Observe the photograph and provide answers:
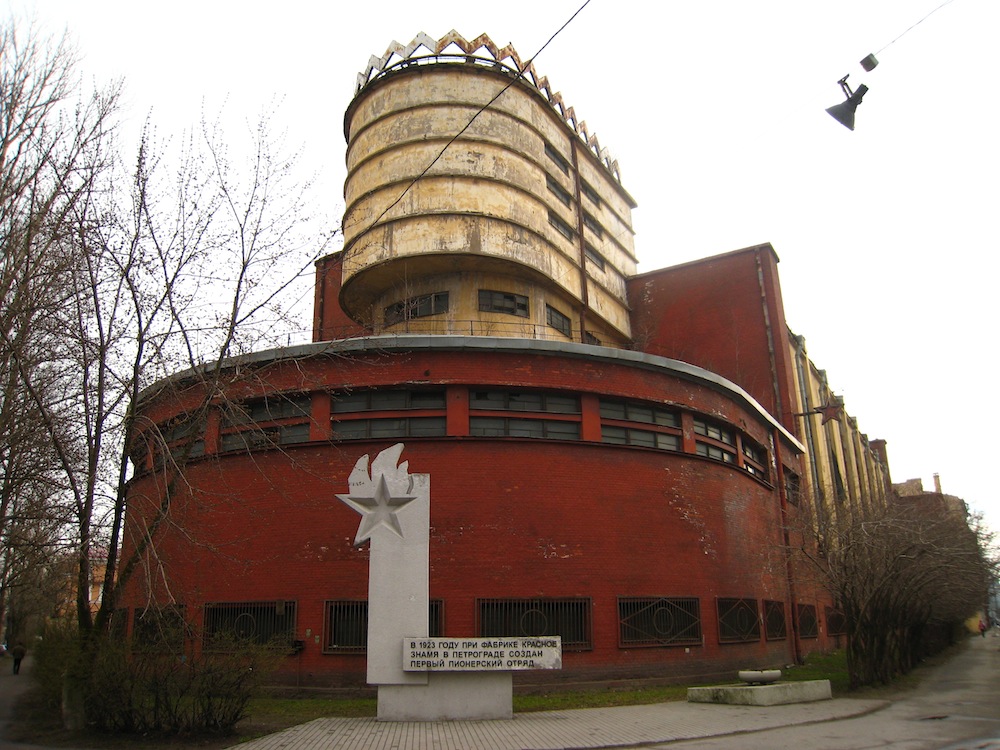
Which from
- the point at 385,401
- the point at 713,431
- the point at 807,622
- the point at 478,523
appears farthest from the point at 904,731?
the point at 807,622

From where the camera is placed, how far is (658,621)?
1789 centimetres

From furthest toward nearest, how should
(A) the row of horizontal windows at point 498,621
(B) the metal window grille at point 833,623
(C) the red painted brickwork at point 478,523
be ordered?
1. (B) the metal window grille at point 833,623
2. (C) the red painted brickwork at point 478,523
3. (A) the row of horizontal windows at point 498,621

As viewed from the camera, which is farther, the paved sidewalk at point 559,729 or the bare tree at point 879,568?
the bare tree at point 879,568

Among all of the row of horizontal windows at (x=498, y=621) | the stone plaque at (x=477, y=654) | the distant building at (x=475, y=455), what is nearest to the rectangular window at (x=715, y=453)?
the distant building at (x=475, y=455)

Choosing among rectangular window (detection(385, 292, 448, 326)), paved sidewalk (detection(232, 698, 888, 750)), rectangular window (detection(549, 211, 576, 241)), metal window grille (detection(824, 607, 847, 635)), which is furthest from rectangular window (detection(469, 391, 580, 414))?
metal window grille (detection(824, 607, 847, 635))

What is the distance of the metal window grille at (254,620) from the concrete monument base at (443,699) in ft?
14.2

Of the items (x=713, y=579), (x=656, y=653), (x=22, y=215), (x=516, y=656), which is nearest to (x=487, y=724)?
(x=516, y=656)

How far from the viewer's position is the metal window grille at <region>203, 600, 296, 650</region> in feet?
54.4

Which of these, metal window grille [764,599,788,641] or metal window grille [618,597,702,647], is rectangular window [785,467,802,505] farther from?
metal window grille [618,597,702,647]

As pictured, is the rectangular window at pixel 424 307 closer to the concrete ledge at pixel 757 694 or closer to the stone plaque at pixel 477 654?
the stone plaque at pixel 477 654

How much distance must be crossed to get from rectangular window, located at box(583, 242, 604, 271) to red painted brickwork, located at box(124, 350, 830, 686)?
10.6 m

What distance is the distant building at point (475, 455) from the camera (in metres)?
16.6

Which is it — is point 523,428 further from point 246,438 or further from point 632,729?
point 632,729

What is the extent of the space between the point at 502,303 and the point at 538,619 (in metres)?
11.2
